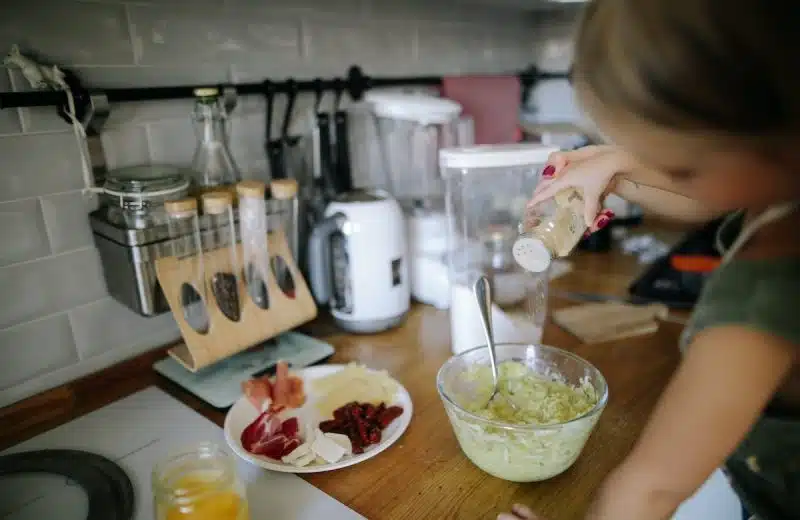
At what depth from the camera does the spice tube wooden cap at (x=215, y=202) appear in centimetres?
84

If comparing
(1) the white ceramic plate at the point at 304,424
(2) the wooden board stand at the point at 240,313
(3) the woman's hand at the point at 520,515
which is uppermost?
(2) the wooden board stand at the point at 240,313

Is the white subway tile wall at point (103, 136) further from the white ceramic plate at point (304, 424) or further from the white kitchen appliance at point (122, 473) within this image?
the white ceramic plate at point (304, 424)

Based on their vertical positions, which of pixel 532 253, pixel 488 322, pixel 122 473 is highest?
pixel 532 253

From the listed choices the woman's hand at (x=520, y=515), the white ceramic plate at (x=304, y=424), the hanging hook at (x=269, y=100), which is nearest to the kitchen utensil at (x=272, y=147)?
the hanging hook at (x=269, y=100)

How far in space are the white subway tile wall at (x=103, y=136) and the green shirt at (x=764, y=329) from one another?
0.79 m

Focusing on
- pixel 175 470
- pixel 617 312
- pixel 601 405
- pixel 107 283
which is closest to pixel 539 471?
pixel 601 405

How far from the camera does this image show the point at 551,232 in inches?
27.3

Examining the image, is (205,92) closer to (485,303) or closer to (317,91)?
(317,91)

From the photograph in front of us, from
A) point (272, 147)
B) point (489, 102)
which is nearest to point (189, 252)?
point (272, 147)

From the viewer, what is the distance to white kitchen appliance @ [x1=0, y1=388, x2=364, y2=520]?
64cm

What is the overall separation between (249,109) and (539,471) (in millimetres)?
756

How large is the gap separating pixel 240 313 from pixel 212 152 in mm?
254

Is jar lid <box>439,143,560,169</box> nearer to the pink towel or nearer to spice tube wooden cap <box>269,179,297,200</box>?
spice tube wooden cap <box>269,179,297,200</box>

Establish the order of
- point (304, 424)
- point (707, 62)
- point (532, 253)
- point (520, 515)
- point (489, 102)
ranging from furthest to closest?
point (489, 102), point (304, 424), point (532, 253), point (520, 515), point (707, 62)
